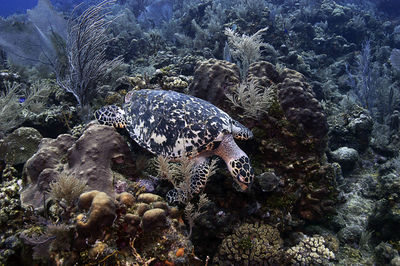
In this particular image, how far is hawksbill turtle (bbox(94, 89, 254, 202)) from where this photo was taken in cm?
315

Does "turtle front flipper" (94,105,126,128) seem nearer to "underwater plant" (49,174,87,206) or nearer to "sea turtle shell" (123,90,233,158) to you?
"sea turtle shell" (123,90,233,158)

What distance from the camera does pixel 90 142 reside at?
10.4 ft

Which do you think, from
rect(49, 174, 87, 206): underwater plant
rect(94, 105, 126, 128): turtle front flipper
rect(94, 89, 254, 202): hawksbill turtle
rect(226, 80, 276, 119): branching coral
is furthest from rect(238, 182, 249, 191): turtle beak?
rect(94, 105, 126, 128): turtle front flipper

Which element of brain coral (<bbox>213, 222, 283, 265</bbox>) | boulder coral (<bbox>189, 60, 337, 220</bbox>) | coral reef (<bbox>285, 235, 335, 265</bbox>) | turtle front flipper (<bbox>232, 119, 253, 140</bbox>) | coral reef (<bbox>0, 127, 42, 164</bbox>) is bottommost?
coral reef (<bbox>285, 235, 335, 265</bbox>)

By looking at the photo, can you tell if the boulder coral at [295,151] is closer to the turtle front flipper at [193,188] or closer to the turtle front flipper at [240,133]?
the turtle front flipper at [240,133]

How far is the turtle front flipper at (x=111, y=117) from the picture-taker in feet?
13.2

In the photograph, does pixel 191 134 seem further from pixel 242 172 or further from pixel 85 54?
pixel 85 54

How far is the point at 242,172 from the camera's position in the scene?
3049 mm

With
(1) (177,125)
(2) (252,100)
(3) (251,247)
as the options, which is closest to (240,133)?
(2) (252,100)

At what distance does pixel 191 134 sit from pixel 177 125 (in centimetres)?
29

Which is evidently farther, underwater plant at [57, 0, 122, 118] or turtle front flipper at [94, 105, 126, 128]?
underwater plant at [57, 0, 122, 118]

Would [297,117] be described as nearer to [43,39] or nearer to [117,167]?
[117,167]

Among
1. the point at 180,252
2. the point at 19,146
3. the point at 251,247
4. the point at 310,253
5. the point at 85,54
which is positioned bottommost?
the point at 310,253

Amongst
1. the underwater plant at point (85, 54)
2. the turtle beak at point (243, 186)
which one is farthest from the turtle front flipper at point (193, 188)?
the underwater plant at point (85, 54)
